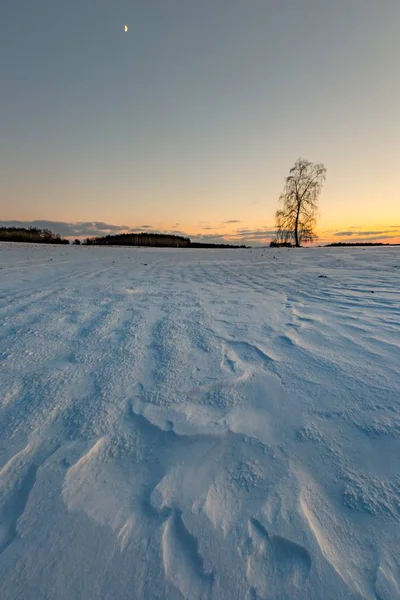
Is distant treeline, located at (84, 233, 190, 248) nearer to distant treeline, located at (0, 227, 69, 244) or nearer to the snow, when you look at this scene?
distant treeline, located at (0, 227, 69, 244)

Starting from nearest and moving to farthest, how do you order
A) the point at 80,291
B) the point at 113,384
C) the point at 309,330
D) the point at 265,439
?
the point at 265,439 < the point at 113,384 < the point at 309,330 < the point at 80,291

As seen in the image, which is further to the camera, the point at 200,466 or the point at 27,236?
the point at 27,236

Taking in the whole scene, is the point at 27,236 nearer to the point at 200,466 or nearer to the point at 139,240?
the point at 139,240

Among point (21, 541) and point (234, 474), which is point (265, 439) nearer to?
point (234, 474)

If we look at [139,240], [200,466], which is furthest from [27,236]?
[200,466]

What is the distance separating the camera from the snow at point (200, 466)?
0.79 metres

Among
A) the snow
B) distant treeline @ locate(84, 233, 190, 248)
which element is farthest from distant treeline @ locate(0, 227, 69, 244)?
the snow

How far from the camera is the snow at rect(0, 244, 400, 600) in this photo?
79 centimetres

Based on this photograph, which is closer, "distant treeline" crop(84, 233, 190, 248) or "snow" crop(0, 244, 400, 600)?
"snow" crop(0, 244, 400, 600)

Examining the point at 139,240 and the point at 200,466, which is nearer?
the point at 200,466

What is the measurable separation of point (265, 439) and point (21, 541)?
90cm

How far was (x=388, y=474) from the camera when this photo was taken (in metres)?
1.06

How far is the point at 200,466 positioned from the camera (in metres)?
1.11

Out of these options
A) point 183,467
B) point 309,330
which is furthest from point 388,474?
point 309,330
